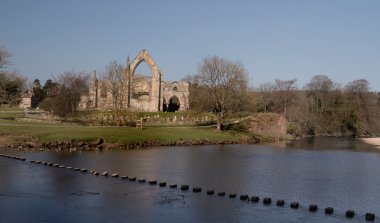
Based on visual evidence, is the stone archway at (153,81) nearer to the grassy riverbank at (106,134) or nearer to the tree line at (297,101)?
the tree line at (297,101)

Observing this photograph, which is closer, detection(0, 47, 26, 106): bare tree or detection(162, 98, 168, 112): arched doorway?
detection(0, 47, 26, 106): bare tree

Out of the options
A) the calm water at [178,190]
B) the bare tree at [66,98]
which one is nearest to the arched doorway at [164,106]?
the bare tree at [66,98]

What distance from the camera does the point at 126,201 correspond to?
26281 mm

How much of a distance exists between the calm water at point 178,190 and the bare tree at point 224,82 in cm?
3036

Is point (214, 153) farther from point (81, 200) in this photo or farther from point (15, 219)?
point (15, 219)

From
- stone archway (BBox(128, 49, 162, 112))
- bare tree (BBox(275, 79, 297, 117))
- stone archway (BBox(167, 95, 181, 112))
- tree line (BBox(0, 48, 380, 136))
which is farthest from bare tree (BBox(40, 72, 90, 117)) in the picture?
bare tree (BBox(275, 79, 297, 117))

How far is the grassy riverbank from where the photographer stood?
173ft

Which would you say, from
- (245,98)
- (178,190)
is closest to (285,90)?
(245,98)

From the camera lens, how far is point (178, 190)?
30.0m

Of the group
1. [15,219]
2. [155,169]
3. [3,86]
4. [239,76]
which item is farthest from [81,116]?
[15,219]

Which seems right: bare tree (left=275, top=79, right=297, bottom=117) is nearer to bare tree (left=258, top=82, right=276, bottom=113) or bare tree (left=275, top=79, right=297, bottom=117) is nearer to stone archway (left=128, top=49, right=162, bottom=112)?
bare tree (left=258, top=82, right=276, bottom=113)

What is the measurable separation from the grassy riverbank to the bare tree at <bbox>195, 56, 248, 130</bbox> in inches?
266

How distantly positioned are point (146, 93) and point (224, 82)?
33.0 meters

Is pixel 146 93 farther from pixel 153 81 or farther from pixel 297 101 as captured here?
pixel 297 101
